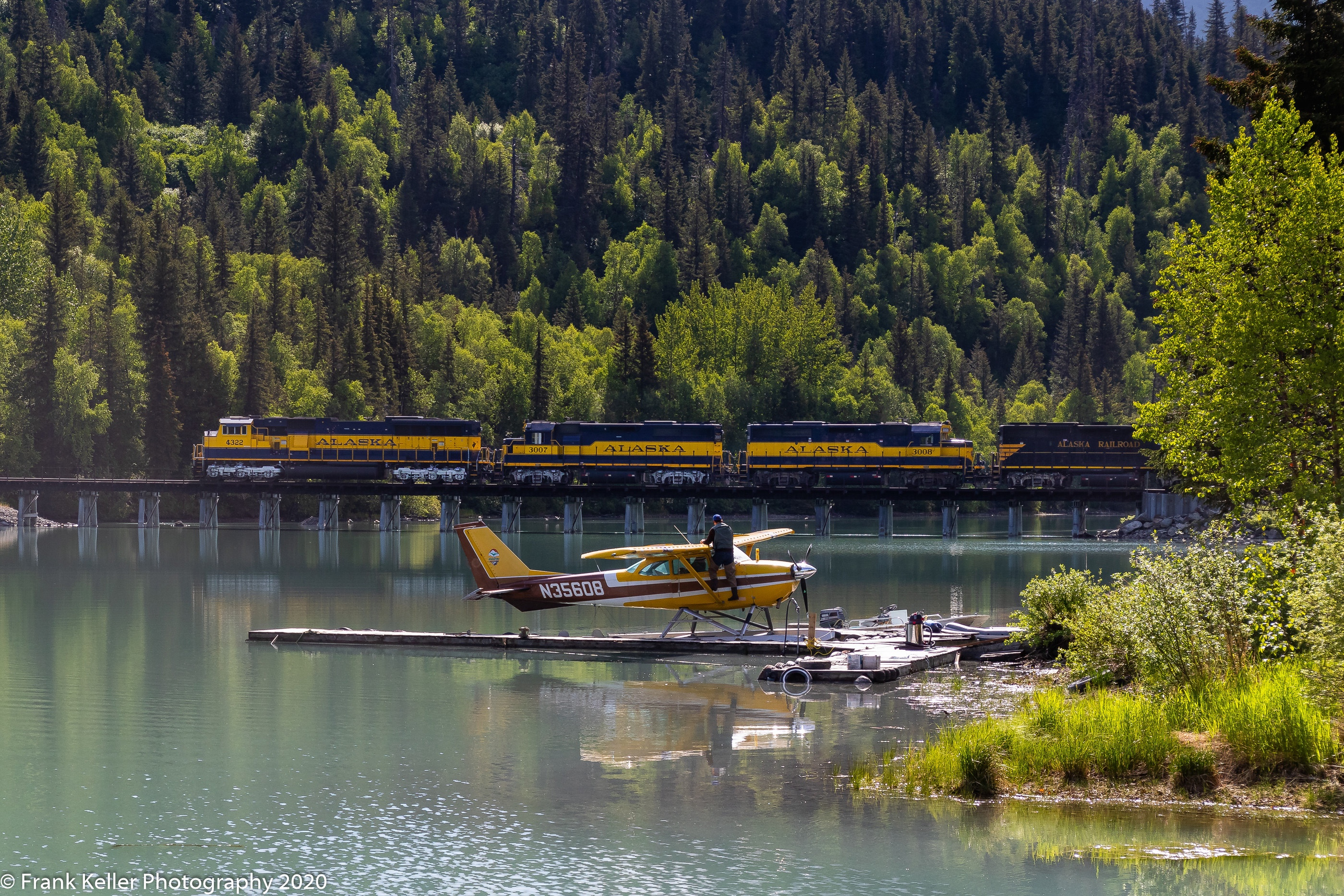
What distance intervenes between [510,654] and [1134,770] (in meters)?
17.2

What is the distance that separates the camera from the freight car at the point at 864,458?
97.2 metres

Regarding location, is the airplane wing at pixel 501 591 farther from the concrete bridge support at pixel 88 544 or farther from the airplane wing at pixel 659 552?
the concrete bridge support at pixel 88 544

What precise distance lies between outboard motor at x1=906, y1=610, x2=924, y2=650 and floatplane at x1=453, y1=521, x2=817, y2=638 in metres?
2.50

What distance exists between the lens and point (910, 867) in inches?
628

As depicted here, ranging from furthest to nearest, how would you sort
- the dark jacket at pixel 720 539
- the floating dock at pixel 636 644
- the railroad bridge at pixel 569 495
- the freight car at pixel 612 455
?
the freight car at pixel 612 455 → the railroad bridge at pixel 569 495 → the dark jacket at pixel 720 539 → the floating dock at pixel 636 644

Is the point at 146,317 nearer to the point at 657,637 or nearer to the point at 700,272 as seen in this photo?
the point at 700,272

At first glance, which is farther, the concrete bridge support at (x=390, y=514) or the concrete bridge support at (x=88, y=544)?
the concrete bridge support at (x=390, y=514)

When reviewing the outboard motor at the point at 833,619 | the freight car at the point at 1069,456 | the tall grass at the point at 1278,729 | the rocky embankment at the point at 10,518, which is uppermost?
the freight car at the point at 1069,456

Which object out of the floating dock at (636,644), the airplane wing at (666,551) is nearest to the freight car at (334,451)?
the floating dock at (636,644)

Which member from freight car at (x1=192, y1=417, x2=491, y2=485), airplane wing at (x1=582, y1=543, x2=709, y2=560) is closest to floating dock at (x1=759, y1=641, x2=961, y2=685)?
airplane wing at (x1=582, y1=543, x2=709, y2=560)

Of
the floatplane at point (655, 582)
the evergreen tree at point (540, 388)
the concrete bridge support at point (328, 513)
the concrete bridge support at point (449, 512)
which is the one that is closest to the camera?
the floatplane at point (655, 582)

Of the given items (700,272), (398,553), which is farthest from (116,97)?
(398,553)

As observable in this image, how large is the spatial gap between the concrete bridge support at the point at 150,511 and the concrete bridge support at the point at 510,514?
23.7 meters

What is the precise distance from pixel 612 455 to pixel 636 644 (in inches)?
2556
